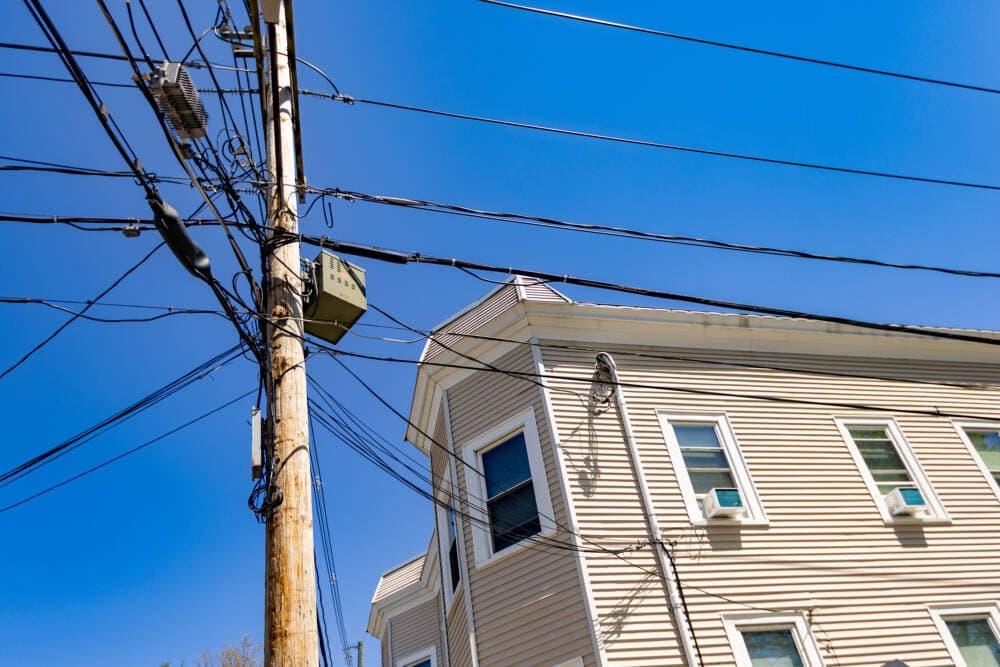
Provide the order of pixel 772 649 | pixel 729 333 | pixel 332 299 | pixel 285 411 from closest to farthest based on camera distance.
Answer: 1. pixel 285 411
2. pixel 332 299
3. pixel 772 649
4. pixel 729 333

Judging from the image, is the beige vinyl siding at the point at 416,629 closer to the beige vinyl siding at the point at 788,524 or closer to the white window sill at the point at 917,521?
the beige vinyl siding at the point at 788,524

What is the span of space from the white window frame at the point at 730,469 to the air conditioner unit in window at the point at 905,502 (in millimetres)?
2193

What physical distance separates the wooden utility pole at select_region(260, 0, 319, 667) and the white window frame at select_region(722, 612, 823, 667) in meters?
5.96

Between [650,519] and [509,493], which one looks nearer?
[650,519]

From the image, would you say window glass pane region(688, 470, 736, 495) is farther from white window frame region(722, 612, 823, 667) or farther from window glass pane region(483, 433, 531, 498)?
window glass pane region(483, 433, 531, 498)

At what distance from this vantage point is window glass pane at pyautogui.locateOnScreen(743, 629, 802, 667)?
8797 millimetres

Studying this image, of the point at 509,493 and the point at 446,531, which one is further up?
the point at 446,531

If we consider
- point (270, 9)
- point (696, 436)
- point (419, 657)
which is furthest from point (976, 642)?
point (270, 9)

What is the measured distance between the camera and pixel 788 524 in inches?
397

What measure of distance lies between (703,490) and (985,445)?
5.89 meters

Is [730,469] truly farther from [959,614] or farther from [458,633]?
[458,633]

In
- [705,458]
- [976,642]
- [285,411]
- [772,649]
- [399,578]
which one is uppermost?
[399,578]

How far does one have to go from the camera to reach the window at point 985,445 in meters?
12.0

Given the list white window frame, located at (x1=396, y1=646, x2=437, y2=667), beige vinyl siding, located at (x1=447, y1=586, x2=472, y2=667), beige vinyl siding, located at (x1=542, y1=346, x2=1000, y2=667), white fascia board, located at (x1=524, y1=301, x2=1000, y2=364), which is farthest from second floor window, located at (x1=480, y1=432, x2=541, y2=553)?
white window frame, located at (x1=396, y1=646, x2=437, y2=667)
